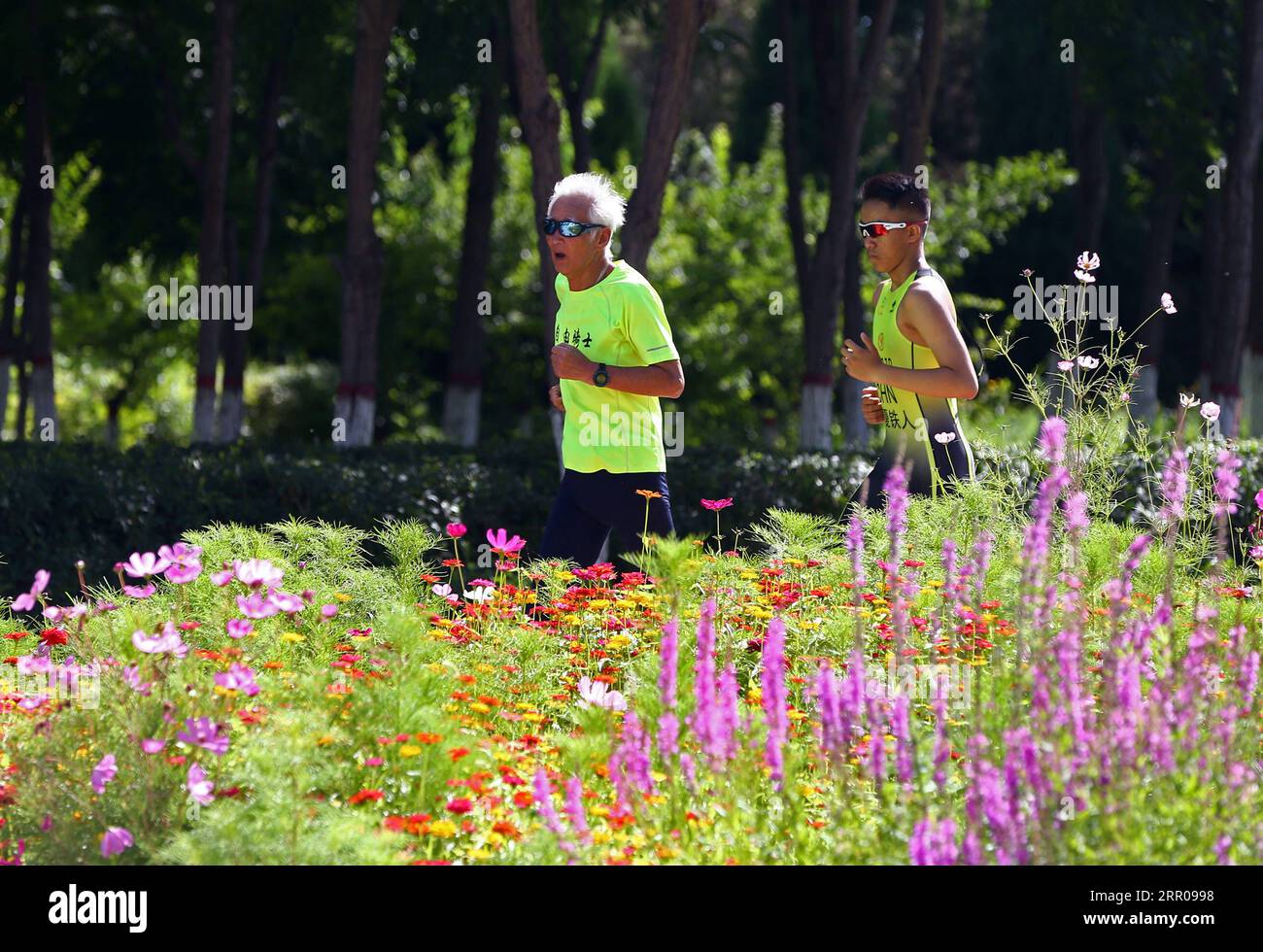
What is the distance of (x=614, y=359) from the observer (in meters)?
5.42

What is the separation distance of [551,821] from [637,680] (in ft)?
3.87

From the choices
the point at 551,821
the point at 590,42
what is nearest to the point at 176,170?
the point at 590,42

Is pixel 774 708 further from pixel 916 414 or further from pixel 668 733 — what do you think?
pixel 916 414

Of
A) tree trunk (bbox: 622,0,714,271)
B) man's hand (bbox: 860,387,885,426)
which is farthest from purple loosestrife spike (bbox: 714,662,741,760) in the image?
tree trunk (bbox: 622,0,714,271)

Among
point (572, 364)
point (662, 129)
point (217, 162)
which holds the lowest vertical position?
point (572, 364)

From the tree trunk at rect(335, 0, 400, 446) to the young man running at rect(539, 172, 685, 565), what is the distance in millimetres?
5284

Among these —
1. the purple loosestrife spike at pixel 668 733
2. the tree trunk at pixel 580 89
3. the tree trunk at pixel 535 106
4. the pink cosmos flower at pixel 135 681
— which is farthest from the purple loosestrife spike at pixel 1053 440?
the tree trunk at pixel 580 89

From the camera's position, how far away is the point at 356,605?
16.5ft

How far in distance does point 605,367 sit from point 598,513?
1.80 ft

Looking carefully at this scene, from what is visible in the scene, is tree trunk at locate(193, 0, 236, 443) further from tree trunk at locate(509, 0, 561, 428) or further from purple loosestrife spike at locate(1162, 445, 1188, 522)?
purple loosestrife spike at locate(1162, 445, 1188, 522)

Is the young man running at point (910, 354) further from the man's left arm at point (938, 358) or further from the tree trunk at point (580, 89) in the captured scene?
the tree trunk at point (580, 89)

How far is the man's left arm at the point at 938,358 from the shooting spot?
518 centimetres

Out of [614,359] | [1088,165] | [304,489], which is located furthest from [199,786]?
[1088,165]

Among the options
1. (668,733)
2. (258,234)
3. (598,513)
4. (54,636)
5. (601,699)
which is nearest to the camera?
(668,733)
